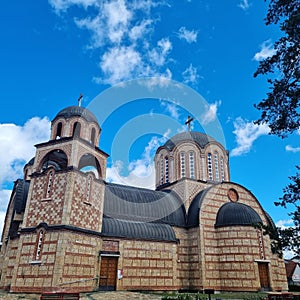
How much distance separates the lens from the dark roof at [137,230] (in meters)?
18.0

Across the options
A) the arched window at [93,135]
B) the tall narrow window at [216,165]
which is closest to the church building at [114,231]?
the arched window at [93,135]

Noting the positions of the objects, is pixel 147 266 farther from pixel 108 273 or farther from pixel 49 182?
pixel 49 182

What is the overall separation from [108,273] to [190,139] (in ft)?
43.0

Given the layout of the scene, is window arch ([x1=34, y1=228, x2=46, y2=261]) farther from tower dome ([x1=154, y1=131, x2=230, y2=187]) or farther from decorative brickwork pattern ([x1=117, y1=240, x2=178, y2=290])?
tower dome ([x1=154, y1=131, x2=230, y2=187])

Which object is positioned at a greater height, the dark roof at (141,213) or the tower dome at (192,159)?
the tower dome at (192,159)

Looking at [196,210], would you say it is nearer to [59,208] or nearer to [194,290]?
[194,290]

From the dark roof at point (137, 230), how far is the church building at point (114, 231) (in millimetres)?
68

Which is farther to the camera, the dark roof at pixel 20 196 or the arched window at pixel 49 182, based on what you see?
the dark roof at pixel 20 196

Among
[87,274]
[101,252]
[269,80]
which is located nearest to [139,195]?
[101,252]

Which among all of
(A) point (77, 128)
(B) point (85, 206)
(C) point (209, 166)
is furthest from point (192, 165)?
(B) point (85, 206)

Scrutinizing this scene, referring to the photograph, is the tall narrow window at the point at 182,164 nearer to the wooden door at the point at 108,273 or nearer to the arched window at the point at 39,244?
the wooden door at the point at 108,273

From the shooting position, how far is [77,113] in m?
18.9

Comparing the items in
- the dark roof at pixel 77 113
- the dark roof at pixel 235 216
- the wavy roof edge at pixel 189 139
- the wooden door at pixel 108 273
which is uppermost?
the wavy roof edge at pixel 189 139

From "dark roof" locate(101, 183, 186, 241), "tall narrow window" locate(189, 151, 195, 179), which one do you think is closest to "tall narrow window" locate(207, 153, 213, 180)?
"tall narrow window" locate(189, 151, 195, 179)
